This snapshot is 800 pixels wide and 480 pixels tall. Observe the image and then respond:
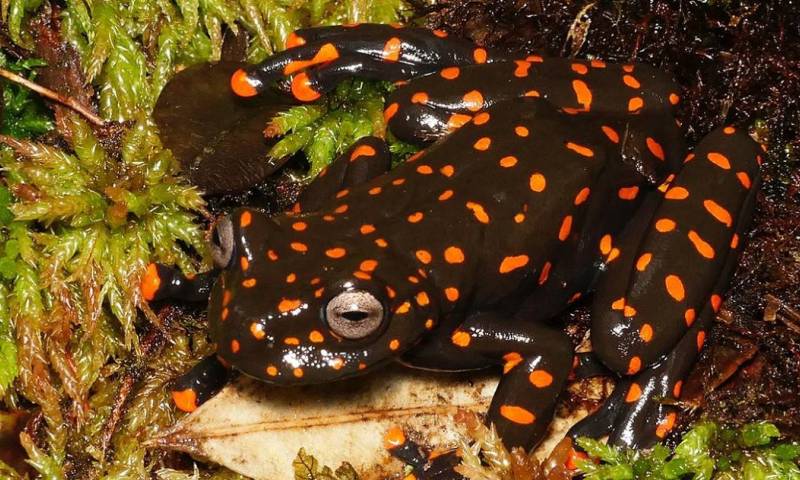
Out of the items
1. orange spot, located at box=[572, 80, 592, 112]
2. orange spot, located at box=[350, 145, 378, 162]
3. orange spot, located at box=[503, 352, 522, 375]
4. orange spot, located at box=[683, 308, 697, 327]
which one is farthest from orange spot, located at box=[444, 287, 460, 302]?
orange spot, located at box=[572, 80, 592, 112]

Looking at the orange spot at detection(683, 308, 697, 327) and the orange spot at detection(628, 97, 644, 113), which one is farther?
the orange spot at detection(628, 97, 644, 113)

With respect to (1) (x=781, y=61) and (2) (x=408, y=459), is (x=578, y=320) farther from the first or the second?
(1) (x=781, y=61)

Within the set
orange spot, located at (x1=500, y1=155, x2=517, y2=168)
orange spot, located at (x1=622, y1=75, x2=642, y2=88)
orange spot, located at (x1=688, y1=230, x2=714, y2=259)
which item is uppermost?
orange spot, located at (x1=622, y1=75, x2=642, y2=88)

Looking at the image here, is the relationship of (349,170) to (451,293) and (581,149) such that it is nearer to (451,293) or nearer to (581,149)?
(451,293)

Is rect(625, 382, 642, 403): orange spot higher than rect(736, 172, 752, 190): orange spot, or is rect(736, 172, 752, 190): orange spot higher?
rect(736, 172, 752, 190): orange spot

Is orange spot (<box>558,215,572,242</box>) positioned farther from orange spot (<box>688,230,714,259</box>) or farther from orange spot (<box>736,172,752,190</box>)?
orange spot (<box>736,172,752,190</box>)

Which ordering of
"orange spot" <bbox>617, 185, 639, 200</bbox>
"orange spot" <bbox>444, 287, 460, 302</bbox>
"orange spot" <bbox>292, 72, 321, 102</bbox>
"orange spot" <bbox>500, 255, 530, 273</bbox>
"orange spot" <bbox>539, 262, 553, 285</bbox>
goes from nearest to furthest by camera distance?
"orange spot" <bbox>444, 287, 460, 302</bbox>, "orange spot" <bbox>500, 255, 530, 273</bbox>, "orange spot" <bbox>539, 262, 553, 285</bbox>, "orange spot" <bbox>617, 185, 639, 200</bbox>, "orange spot" <bbox>292, 72, 321, 102</bbox>

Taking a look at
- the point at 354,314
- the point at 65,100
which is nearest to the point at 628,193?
the point at 354,314
